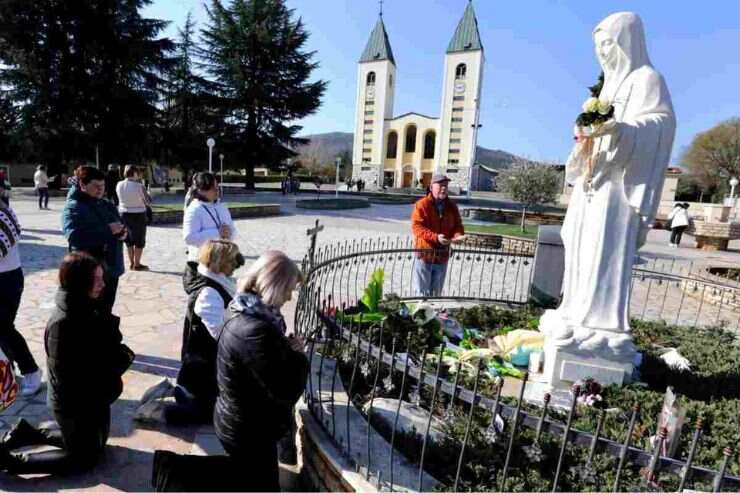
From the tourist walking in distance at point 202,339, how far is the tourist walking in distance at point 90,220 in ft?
3.87

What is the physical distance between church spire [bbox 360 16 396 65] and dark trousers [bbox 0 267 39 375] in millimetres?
65851

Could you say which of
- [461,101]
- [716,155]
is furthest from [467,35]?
[716,155]

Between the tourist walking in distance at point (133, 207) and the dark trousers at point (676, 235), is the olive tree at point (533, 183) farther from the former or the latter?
the tourist walking in distance at point (133, 207)

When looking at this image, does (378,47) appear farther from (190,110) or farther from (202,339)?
(202,339)

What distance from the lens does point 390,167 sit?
2697 inches

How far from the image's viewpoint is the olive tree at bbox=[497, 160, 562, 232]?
16906 millimetres

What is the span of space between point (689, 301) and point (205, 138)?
107 ft

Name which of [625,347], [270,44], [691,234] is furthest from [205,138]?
[625,347]

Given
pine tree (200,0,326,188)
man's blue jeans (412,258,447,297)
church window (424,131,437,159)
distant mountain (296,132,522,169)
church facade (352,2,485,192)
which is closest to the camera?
man's blue jeans (412,258,447,297)

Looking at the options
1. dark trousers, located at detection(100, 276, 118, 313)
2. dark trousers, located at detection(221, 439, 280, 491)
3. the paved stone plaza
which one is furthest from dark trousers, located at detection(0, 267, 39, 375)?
dark trousers, located at detection(221, 439, 280, 491)

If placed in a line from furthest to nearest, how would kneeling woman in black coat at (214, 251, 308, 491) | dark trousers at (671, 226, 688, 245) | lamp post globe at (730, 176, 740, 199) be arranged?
lamp post globe at (730, 176, 740, 199), dark trousers at (671, 226, 688, 245), kneeling woman in black coat at (214, 251, 308, 491)

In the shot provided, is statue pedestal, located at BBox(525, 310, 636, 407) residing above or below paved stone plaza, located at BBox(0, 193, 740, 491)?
above

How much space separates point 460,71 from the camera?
60.2m

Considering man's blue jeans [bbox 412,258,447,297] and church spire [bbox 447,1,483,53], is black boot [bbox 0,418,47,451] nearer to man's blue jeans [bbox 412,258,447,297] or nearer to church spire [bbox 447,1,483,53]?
man's blue jeans [bbox 412,258,447,297]
